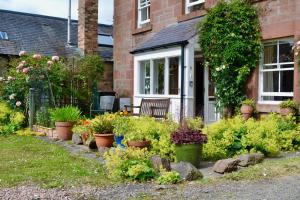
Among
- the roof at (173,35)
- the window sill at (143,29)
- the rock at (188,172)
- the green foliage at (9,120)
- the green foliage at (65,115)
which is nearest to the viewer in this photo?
the rock at (188,172)

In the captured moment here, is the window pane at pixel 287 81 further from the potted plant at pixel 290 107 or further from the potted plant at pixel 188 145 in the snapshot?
the potted plant at pixel 188 145

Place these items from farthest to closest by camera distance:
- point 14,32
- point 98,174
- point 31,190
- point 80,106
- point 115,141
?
point 14,32
point 80,106
point 115,141
point 98,174
point 31,190

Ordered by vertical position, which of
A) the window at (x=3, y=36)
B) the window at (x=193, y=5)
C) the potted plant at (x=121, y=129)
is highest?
the window at (x=3, y=36)

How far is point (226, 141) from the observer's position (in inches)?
350

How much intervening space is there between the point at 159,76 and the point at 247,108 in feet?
14.9

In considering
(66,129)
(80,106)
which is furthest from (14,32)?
(66,129)

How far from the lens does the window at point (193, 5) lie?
606 inches

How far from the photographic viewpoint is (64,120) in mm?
13117

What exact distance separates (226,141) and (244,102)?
13.2 ft

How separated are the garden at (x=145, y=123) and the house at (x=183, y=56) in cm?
43

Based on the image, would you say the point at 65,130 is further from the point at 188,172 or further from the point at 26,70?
the point at 188,172

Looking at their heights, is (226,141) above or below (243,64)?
below

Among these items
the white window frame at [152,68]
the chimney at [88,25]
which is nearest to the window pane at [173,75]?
the white window frame at [152,68]

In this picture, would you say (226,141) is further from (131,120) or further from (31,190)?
(31,190)
